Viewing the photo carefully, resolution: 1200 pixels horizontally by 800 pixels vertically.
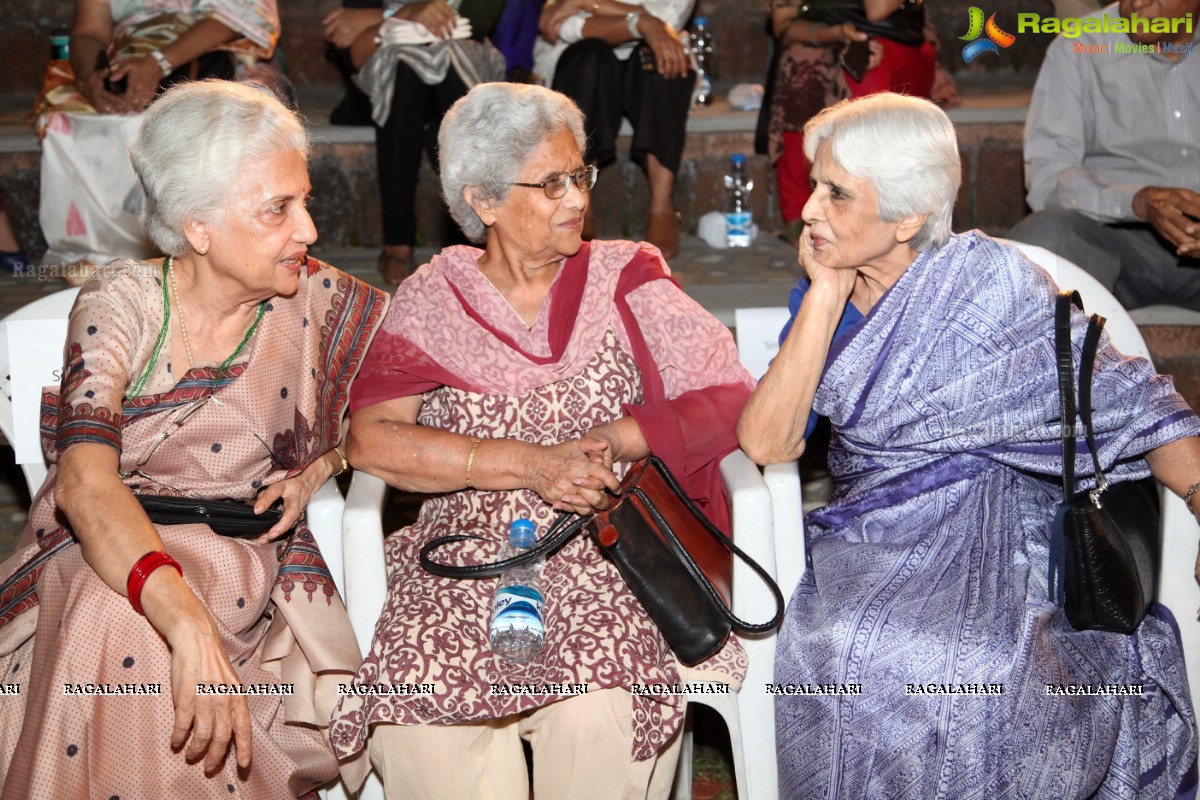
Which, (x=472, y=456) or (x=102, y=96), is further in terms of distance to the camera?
(x=102, y=96)

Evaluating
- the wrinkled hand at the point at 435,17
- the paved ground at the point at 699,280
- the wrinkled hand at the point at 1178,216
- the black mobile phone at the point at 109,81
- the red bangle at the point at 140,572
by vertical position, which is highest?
the wrinkled hand at the point at 435,17

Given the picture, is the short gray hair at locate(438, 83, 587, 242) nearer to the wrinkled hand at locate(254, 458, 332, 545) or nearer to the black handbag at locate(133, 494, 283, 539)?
the wrinkled hand at locate(254, 458, 332, 545)

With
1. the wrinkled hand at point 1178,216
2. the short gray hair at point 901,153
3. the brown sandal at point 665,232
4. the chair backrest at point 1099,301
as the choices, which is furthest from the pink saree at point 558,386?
the brown sandal at point 665,232

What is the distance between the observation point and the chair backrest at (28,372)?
9.28 ft

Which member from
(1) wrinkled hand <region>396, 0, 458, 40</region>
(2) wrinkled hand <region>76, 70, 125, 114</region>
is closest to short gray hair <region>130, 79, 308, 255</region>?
(1) wrinkled hand <region>396, 0, 458, 40</region>

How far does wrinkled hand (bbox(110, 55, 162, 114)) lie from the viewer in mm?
4637

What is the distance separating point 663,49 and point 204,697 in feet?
10.8

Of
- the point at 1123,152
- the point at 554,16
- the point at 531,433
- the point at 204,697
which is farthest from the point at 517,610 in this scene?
the point at 554,16

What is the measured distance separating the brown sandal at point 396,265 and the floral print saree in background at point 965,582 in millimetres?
2322

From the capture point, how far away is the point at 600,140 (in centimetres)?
475

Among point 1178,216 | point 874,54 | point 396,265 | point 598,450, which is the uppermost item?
point 874,54

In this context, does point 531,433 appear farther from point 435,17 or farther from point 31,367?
point 435,17

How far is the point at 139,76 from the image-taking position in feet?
15.2

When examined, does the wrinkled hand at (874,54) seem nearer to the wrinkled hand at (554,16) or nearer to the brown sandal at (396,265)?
the wrinkled hand at (554,16)
